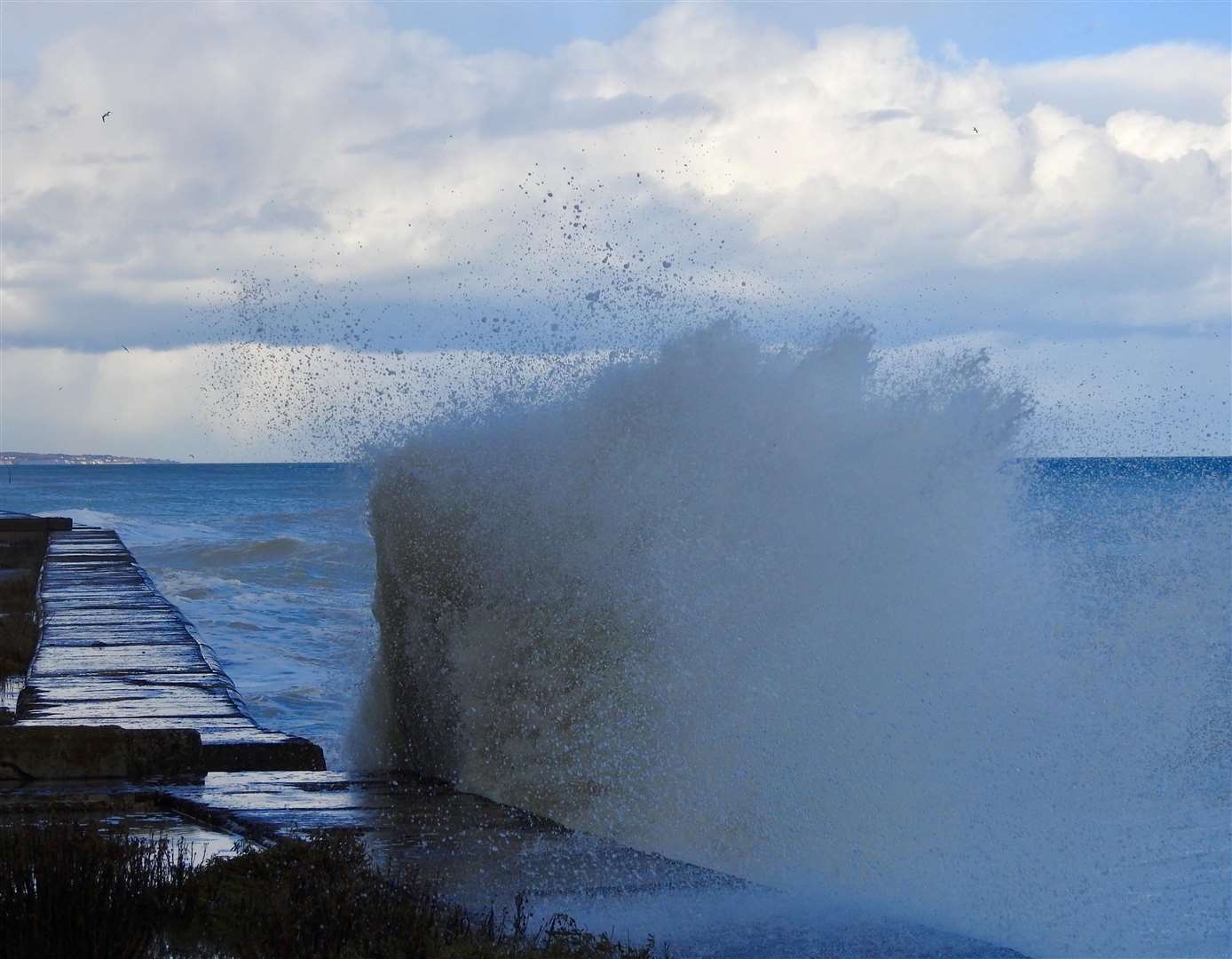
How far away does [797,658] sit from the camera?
260 inches

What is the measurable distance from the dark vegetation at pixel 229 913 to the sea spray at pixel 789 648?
6.99 ft

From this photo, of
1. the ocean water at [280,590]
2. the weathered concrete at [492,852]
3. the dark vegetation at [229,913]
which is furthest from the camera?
the ocean water at [280,590]

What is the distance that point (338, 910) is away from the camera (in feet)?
10.3

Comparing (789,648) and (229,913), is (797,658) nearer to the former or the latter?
(789,648)

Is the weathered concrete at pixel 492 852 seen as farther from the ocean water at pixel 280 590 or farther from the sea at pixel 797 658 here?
the ocean water at pixel 280 590

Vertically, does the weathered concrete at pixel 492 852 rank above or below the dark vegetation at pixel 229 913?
below

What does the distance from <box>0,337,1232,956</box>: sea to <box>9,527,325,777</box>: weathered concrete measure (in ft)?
3.18

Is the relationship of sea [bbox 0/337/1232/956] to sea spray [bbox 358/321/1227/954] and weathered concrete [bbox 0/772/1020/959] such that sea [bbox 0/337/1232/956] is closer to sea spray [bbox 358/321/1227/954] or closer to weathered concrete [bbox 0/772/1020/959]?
sea spray [bbox 358/321/1227/954]

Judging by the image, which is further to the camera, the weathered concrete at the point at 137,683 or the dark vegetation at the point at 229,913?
the weathered concrete at the point at 137,683

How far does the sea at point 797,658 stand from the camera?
5797mm

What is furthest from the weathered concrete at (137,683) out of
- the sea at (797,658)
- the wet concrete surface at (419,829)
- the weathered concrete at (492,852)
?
the sea at (797,658)

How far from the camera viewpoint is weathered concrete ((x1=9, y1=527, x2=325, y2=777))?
19.1 ft

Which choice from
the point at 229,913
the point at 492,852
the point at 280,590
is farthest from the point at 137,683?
the point at 280,590

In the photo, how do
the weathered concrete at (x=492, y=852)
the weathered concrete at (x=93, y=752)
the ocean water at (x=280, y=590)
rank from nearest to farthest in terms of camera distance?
the weathered concrete at (x=492, y=852)
the weathered concrete at (x=93, y=752)
the ocean water at (x=280, y=590)
